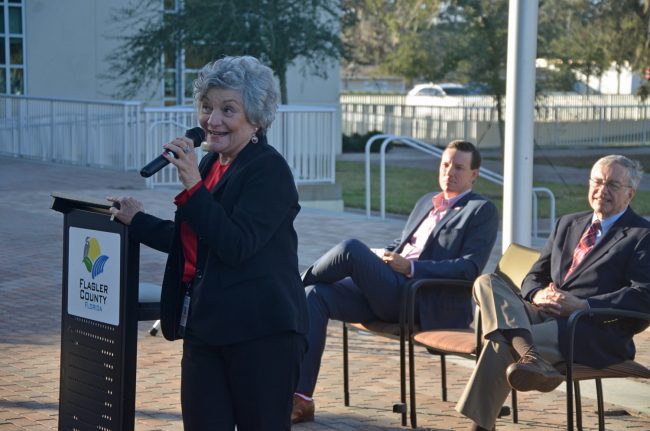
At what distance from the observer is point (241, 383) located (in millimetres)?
3736

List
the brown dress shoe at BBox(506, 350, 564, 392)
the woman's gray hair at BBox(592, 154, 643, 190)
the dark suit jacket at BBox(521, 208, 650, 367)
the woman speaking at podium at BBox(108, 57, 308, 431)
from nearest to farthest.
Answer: the woman speaking at podium at BBox(108, 57, 308, 431) → the brown dress shoe at BBox(506, 350, 564, 392) → the dark suit jacket at BBox(521, 208, 650, 367) → the woman's gray hair at BBox(592, 154, 643, 190)

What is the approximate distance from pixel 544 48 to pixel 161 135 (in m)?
9.65

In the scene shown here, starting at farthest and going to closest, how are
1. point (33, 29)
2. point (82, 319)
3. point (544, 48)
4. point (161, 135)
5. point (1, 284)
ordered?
point (33, 29) < point (544, 48) < point (161, 135) < point (1, 284) < point (82, 319)

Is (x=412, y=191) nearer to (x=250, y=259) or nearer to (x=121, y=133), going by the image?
(x=121, y=133)

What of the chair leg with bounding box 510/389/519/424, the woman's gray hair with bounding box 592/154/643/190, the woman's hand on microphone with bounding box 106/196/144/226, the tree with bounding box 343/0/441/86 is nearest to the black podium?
the woman's hand on microphone with bounding box 106/196/144/226

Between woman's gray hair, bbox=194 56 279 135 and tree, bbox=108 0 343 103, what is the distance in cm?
2019

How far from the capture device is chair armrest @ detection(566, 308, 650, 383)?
209 inches

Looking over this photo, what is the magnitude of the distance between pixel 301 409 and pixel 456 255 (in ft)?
3.86

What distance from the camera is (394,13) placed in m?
33.8

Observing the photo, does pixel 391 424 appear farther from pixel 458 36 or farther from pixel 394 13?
pixel 394 13

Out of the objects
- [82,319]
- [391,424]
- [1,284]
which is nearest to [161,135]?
[1,284]

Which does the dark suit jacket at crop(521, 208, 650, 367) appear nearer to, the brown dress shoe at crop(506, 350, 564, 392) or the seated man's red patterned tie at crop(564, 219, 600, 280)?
the seated man's red patterned tie at crop(564, 219, 600, 280)

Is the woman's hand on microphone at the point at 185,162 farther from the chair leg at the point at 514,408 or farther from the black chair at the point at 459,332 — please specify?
the chair leg at the point at 514,408

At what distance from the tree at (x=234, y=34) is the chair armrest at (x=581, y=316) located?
745 inches
